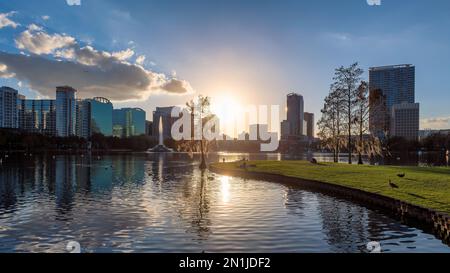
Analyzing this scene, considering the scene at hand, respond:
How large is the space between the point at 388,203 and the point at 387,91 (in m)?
119

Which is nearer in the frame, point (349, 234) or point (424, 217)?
point (349, 234)

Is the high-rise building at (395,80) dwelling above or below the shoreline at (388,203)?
above

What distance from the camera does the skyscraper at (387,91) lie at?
58.6 metres

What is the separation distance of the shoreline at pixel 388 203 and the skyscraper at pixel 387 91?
22577 millimetres

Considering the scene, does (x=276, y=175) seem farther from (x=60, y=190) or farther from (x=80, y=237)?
(x=80, y=237)

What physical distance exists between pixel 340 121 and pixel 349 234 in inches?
1957

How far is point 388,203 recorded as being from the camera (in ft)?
85.9

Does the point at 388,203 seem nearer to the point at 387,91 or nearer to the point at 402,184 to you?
the point at 402,184

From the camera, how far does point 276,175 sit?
48.6m

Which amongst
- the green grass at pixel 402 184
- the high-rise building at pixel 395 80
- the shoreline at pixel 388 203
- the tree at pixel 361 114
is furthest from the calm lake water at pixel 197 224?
the high-rise building at pixel 395 80

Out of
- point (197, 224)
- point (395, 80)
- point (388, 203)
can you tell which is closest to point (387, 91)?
point (395, 80)

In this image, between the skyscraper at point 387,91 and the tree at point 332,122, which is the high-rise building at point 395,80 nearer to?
the skyscraper at point 387,91

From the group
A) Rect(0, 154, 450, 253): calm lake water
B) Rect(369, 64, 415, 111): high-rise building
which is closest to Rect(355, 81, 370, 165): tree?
Rect(0, 154, 450, 253): calm lake water
